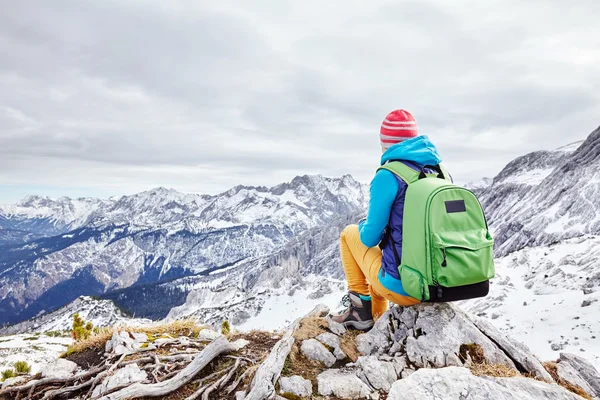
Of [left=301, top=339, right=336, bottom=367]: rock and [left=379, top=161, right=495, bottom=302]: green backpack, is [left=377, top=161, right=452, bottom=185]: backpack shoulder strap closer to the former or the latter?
[left=379, top=161, right=495, bottom=302]: green backpack

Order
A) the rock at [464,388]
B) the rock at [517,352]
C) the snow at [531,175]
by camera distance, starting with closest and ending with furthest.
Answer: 1. the rock at [464,388]
2. the rock at [517,352]
3. the snow at [531,175]

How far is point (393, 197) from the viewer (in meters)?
5.80

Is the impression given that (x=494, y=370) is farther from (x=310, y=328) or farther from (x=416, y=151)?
(x=416, y=151)

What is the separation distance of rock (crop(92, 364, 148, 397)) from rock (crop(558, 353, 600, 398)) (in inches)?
334

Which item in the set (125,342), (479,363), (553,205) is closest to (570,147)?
(553,205)

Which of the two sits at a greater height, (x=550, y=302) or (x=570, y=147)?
(x=570, y=147)

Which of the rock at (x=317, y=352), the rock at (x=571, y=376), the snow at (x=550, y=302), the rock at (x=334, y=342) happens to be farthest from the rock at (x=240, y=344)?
the snow at (x=550, y=302)

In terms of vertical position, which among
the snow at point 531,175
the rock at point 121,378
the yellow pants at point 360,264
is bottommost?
the rock at point 121,378

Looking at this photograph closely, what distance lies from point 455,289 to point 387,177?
220 centimetres

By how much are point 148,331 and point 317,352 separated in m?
7.13

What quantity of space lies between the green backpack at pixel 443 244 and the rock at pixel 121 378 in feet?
19.3

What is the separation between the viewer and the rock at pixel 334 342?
6.43m

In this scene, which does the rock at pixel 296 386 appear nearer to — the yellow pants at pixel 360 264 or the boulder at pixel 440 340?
the boulder at pixel 440 340

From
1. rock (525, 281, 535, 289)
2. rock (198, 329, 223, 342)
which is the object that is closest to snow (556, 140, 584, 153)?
rock (525, 281, 535, 289)
